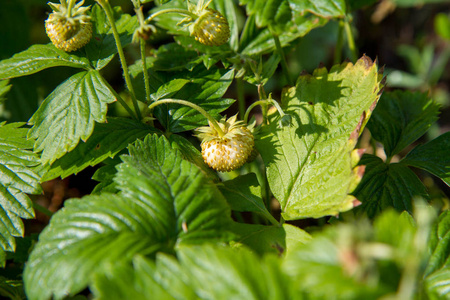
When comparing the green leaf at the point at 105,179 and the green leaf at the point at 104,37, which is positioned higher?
the green leaf at the point at 104,37

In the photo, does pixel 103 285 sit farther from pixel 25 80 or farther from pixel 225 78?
pixel 25 80

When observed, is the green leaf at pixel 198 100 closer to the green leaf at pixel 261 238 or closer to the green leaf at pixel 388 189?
the green leaf at pixel 261 238

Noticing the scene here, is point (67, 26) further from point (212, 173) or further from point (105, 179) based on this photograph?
point (212, 173)

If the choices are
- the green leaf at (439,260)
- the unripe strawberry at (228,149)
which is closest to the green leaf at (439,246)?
the green leaf at (439,260)

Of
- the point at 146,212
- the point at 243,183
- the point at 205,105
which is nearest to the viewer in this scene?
the point at 146,212

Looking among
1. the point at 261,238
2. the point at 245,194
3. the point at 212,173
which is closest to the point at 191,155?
the point at 212,173

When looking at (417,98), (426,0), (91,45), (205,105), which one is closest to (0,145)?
(91,45)

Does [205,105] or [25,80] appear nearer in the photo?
[205,105]
